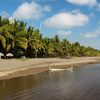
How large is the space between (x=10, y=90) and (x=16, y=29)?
51782 mm

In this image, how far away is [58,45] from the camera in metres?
118

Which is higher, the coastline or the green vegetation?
the green vegetation

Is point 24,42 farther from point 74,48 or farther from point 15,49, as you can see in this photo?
point 74,48

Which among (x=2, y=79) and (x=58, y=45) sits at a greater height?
(x=58, y=45)

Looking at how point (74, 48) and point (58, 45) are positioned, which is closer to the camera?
point (58, 45)

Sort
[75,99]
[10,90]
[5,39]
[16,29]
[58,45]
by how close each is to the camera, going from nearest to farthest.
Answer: [75,99] < [10,90] < [5,39] < [16,29] < [58,45]

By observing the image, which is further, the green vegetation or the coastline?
the green vegetation

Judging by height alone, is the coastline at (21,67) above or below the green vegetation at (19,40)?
below

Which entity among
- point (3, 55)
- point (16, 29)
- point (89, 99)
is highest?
point (16, 29)

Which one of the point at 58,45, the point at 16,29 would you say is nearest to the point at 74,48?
the point at 58,45

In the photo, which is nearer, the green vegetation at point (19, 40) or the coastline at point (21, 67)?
the coastline at point (21, 67)

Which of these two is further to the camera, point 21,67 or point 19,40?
point 19,40

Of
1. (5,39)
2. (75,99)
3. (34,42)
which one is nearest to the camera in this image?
(75,99)

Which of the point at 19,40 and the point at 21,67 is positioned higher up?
the point at 19,40
